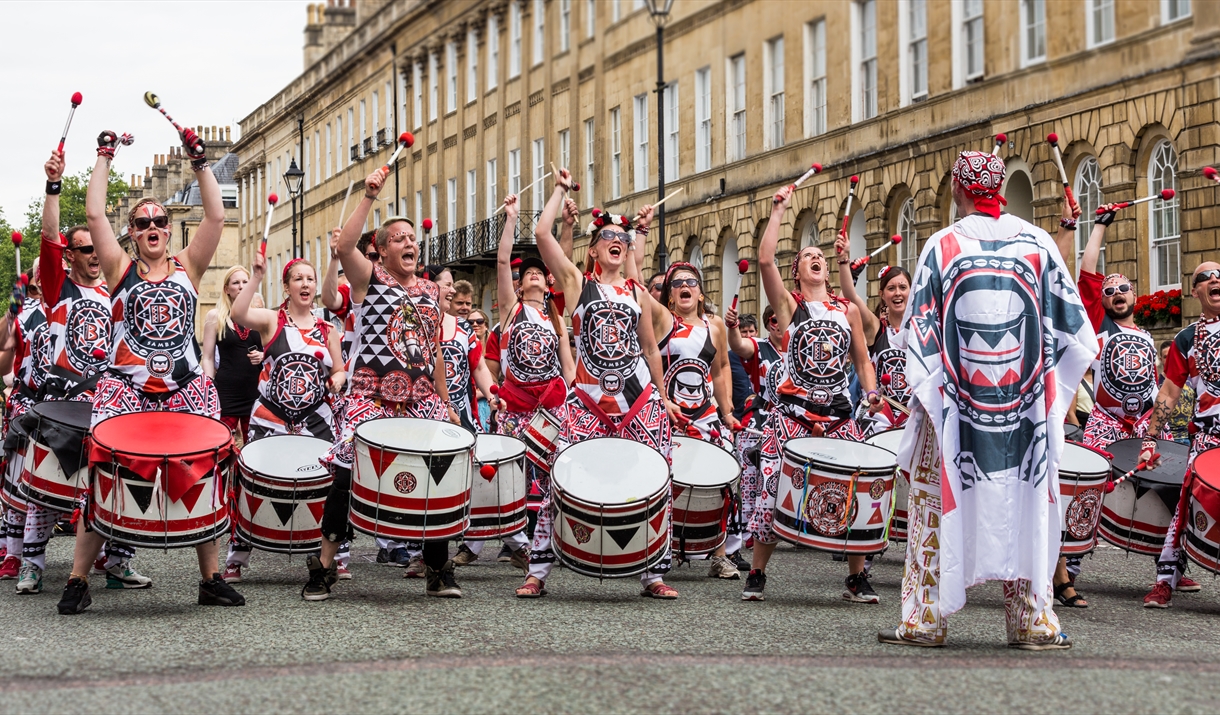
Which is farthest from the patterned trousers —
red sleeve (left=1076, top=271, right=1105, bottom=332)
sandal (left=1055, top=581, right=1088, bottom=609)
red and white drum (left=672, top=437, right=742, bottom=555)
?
red sleeve (left=1076, top=271, right=1105, bottom=332)

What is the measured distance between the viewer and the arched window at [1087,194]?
77.7 ft

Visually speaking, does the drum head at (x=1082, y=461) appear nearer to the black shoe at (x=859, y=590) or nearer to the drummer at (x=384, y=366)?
the black shoe at (x=859, y=590)

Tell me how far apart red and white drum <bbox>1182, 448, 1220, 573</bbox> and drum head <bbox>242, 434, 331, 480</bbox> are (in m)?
4.62

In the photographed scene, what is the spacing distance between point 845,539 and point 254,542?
3.26 meters

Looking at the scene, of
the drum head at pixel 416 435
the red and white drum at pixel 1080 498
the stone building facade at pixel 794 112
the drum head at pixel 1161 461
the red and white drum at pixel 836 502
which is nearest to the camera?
the drum head at pixel 416 435

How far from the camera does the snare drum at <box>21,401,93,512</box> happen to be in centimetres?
872

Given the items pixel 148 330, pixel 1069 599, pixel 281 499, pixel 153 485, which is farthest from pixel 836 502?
pixel 148 330

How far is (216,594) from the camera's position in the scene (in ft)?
26.8

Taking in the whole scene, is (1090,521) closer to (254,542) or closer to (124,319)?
(254,542)

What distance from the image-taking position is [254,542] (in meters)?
9.20

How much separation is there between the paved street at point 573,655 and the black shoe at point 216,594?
0.37 ft

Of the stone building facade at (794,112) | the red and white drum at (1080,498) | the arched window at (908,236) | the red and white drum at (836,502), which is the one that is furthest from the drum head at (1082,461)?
the arched window at (908,236)

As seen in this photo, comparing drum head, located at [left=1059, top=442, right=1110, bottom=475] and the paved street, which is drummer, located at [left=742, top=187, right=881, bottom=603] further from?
drum head, located at [left=1059, top=442, right=1110, bottom=475]

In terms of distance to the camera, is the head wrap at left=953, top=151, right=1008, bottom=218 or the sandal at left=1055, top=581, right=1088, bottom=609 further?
the sandal at left=1055, top=581, right=1088, bottom=609
